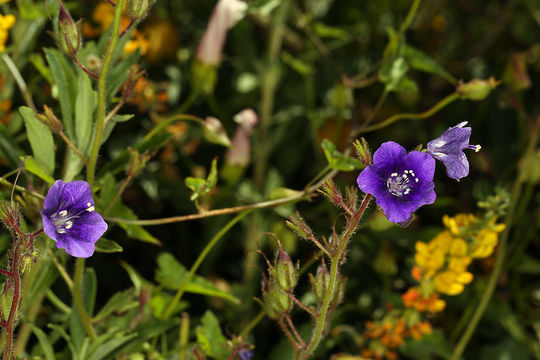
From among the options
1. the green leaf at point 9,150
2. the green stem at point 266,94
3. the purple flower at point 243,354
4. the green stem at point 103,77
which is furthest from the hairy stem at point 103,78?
the green stem at point 266,94

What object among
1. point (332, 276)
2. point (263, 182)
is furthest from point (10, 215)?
point (263, 182)

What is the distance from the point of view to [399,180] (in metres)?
0.51

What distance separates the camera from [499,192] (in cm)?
78

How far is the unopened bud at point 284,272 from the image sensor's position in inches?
22.9

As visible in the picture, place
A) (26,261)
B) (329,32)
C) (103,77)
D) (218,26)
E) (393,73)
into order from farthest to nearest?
(329,32), (218,26), (393,73), (103,77), (26,261)

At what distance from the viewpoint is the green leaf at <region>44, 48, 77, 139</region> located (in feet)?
2.28

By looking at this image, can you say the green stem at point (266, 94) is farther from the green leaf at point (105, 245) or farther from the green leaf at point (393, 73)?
the green leaf at point (105, 245)

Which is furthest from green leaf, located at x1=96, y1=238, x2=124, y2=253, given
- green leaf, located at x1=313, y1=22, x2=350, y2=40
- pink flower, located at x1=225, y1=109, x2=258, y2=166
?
green leaf, located at x1=313, y1=22, x2=350, y2=40

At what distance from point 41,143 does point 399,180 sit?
0.36m

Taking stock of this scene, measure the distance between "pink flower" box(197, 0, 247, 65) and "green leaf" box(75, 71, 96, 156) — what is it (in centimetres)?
27

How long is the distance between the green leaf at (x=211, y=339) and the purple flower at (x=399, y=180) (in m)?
0.30

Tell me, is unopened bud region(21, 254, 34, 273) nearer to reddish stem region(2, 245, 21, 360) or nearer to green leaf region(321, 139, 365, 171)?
reddish stem region(2, 245, 21, 360)

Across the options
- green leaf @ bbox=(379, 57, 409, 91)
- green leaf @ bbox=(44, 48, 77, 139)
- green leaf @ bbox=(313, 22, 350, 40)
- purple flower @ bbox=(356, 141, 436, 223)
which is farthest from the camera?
green leaf @ bbox=(313, 22, 350, 40)

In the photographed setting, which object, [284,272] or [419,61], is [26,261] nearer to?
[284,272]
